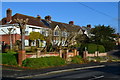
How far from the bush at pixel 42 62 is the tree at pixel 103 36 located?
21881mm

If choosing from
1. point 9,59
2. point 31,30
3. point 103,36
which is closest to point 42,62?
point 9,59

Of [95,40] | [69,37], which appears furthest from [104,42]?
[69,37]

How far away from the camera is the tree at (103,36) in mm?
42438

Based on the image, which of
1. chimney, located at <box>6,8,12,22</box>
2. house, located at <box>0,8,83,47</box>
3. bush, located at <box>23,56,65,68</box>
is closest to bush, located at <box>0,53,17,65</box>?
bush, located at <box>23,56,65,68</box>

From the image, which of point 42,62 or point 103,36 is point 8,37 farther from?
point 103,36

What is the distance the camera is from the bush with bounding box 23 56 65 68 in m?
19.4

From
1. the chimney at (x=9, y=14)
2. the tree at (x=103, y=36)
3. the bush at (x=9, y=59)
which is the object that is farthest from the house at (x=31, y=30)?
the bush at (x=9, y=59)

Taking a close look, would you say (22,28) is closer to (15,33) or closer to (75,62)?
(75,62)

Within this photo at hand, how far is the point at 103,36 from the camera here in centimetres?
4284

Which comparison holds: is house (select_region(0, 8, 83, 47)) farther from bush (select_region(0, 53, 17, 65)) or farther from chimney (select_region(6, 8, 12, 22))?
bush (select_region(0, 53, 17, 65))

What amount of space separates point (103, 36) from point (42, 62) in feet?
87.6

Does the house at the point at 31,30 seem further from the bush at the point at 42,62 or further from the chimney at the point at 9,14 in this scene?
the bush at the point at 42,62

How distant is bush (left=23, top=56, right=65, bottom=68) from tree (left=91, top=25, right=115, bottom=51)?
21881 millimetres

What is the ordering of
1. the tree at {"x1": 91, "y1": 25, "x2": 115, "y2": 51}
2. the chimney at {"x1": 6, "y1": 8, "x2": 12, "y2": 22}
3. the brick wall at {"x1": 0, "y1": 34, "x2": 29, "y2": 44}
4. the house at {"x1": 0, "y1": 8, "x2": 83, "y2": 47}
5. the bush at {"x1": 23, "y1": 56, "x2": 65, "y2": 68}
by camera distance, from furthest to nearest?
the tree at {"x1": 91, "y1": 25, "x2": 115, "y2": 51} < the chimney at {"x1": 6, "y1": 8, "x2": 12, "y2": 22} < the brick wall at {"x1": 0, "y1": 34, "x2": 29, "y2": 44} < the house at {"x1": 0, "y1": 8, "x2": 83, "y2": 47} < the bush at {"x1": 23, "y1": 56, "x2": 65, "y2": 68}
